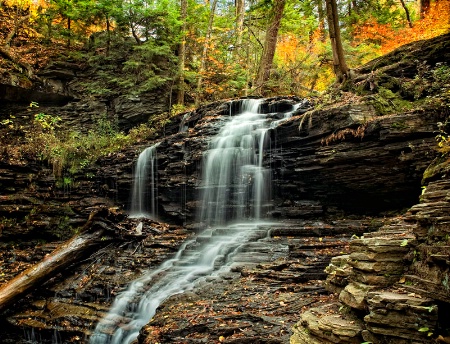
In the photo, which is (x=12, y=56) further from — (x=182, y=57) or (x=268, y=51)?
(x=268, y=51)

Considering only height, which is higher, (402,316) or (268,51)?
(268,51)

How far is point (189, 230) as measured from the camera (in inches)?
414

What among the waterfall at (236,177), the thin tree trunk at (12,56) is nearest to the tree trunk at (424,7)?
the waterfall at (236,177)

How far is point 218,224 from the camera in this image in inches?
422

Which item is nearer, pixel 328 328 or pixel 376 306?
pixel 376 306

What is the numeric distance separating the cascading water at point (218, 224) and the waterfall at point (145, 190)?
235cm

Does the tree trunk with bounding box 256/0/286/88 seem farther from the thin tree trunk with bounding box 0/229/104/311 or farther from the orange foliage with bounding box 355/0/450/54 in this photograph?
the thin tree trunk with bounding box 0/229/104/311

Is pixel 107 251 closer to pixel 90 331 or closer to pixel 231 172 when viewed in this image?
pixel 90 331

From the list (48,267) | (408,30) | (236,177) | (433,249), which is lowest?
(48,267)

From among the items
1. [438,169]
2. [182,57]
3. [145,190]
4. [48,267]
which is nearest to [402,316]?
[438,169]

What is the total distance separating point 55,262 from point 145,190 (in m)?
4.88

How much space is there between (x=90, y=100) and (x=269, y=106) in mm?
10177

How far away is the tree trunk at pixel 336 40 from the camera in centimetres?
1035

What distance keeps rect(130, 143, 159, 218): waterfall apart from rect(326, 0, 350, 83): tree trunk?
7.61 m
